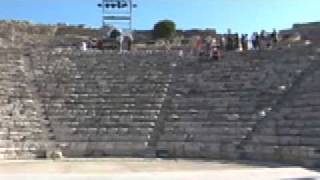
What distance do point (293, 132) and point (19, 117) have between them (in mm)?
8270

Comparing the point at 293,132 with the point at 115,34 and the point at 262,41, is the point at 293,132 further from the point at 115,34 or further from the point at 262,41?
the point at 115,34

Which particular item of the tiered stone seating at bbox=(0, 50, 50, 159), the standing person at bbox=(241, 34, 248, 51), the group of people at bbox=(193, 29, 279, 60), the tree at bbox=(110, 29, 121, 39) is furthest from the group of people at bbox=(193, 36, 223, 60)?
the tiered stone seating at bbox=(0, 50, 50, 159)

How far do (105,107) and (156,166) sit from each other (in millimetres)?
5532

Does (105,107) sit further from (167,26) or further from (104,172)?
(167,26)

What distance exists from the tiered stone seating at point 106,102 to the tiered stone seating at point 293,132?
3.49 metres

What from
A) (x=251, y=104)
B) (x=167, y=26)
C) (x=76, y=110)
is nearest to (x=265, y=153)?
(x=251, y=104)

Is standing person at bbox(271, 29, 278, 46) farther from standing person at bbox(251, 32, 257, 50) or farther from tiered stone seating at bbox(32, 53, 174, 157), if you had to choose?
tiered stone seating at bbox(32, 53, 174, 157)

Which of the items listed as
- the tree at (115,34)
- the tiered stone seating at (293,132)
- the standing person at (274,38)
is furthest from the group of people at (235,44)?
the tiered stone seating at (293,132)

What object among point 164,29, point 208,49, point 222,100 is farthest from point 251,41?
point 164,29

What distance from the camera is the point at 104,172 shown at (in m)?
17.1

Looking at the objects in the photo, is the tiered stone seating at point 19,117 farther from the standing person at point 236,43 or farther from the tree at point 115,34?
the standing person at point 236,43

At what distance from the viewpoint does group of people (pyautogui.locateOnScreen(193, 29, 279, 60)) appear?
26.9 metres

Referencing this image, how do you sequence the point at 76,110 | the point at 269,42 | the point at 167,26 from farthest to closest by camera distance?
the point at 167,26 → the point at 269,42 → the point at 76,110

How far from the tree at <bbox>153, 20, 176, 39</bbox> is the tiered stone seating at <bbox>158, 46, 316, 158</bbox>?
10.1 metres
